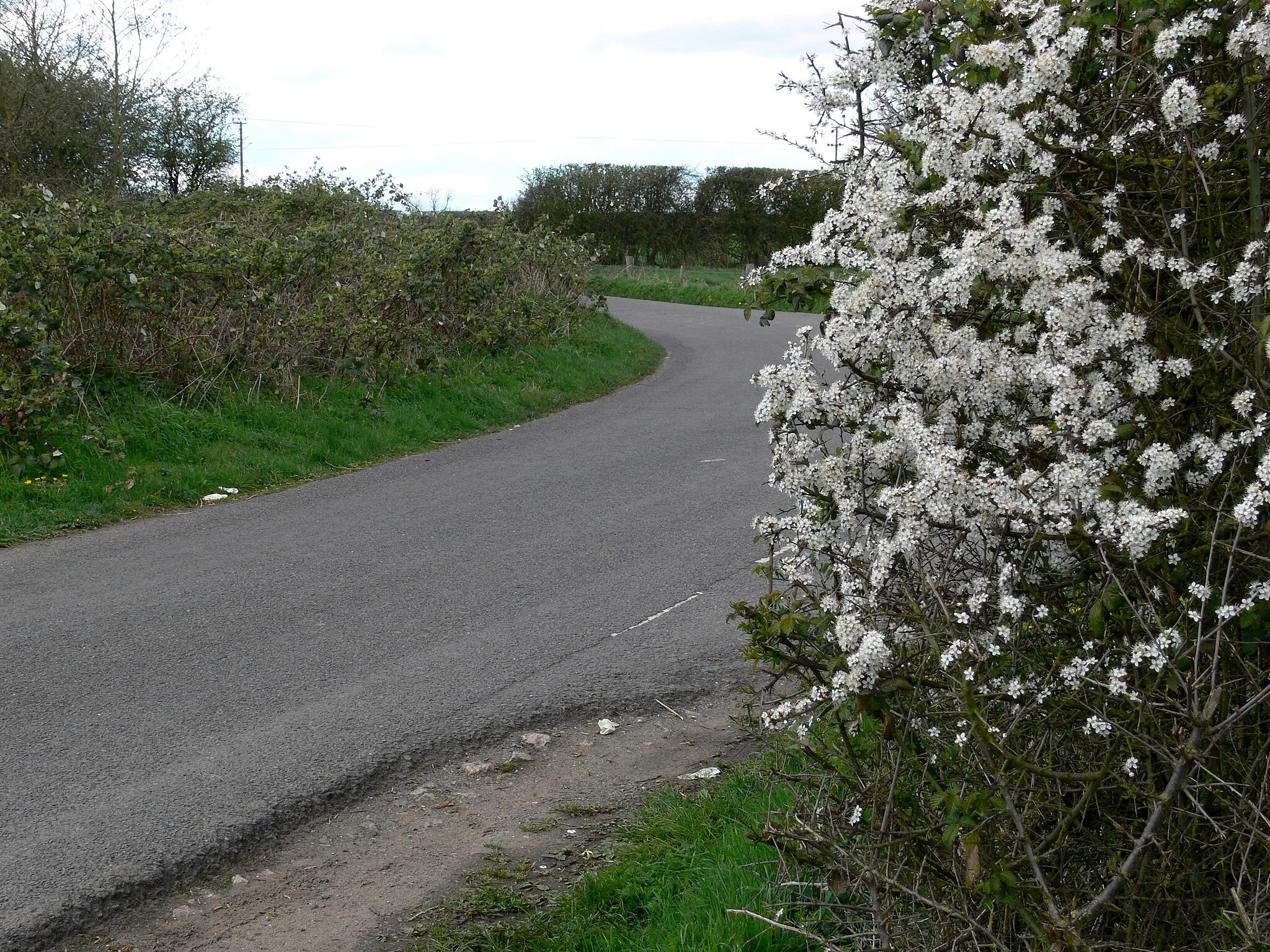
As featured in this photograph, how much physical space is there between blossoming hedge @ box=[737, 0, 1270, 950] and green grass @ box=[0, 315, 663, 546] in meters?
6.84

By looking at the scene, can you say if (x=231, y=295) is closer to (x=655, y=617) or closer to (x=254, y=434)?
(x=254, y=434)

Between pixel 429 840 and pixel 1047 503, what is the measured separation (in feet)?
8.61

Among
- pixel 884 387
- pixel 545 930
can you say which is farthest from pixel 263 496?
pixel 884 387

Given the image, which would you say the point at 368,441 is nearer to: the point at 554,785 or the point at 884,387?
the point at 554,785

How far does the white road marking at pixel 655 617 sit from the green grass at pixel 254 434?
432cm

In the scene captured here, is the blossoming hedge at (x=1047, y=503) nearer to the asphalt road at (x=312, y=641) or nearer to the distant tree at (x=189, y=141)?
the asphalt road at (x=312, y=641)

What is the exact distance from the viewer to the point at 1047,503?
8.30ft

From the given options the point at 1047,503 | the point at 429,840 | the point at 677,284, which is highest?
the point at 677,284

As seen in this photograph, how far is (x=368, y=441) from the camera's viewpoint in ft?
35.4

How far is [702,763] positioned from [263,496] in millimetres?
5721

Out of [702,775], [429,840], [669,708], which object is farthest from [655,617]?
[429,840]

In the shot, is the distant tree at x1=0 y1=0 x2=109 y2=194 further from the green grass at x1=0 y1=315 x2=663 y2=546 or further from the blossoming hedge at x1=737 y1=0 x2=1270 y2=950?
the blossoming hedge at x1=737 y1=0 x2=1270 y2=950

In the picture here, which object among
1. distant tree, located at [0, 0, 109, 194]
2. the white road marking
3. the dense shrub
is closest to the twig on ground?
the white road marking

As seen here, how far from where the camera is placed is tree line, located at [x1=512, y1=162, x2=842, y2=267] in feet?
108
